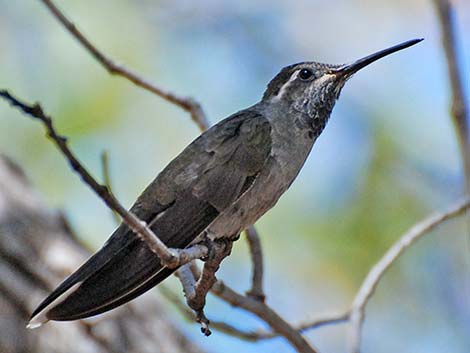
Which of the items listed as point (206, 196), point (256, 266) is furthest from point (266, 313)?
point (206, 196)

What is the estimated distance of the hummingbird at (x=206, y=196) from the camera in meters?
3.52

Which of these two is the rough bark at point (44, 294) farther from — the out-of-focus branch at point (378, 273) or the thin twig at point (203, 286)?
the thin twig at point (203, 286)

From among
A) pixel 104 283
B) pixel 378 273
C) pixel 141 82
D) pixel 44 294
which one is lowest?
pixel 378 273

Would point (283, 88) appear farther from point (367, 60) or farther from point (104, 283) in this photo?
point (104, 283)

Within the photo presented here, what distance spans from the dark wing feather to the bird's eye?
450 millimetres

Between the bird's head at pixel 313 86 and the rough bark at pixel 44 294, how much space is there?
4.75 feet

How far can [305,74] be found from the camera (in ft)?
14.9

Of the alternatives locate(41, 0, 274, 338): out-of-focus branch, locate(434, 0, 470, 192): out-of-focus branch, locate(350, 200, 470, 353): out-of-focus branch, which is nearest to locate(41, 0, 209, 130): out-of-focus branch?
locate(41, 0, 274, 338): out-of-focus branch

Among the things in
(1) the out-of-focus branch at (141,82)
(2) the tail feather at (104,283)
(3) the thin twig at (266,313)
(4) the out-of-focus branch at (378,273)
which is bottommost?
(4) the out-of-focus branch at (378,273)

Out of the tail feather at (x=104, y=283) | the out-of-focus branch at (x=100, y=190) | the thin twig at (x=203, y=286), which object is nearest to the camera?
the out-of-focus branch at (x=100, y=190)

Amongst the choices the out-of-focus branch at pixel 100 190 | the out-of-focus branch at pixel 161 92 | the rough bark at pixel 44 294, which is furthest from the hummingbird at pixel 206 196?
the rough bark at pixel 44 294

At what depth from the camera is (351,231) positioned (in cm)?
743

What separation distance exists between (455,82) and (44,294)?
2.38 metres

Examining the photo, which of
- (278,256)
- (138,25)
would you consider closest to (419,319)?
(278,256)
